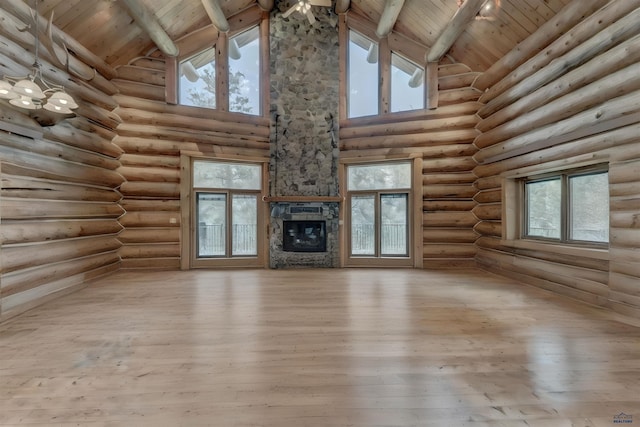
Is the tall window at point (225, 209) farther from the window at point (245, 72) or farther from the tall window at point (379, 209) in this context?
the tall window at point (379, 209)

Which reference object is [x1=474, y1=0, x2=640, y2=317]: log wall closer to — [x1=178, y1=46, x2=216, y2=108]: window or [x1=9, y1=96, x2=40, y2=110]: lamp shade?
[x1=178, y1=46, x2=216, y2=108]: window

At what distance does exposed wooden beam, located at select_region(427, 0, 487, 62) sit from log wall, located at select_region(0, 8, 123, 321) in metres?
6.51

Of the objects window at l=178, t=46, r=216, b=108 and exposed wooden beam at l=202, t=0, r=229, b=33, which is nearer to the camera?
exposed wooden beam at l=202, t=0, r=229, b=33

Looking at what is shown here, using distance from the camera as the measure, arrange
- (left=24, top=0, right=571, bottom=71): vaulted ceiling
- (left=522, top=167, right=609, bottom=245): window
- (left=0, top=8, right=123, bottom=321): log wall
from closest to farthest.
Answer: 1. (left=0, top=8, right=123, bottom=321): log wall
2. (left=522, top=167, right=609, bottom=245): window
3. (left=24, top=0, right=571, bottom=71): vaulted ceiling

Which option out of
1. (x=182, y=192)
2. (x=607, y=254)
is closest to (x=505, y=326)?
(x=607, y=254)

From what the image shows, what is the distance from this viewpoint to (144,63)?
19.1 ft

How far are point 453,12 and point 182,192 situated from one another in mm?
6490

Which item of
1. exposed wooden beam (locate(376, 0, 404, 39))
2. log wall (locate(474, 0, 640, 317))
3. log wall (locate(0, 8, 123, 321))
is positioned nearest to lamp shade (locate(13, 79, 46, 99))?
log wall (locate(0, 8, 123, 321))

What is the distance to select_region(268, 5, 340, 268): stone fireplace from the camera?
6.32 metres

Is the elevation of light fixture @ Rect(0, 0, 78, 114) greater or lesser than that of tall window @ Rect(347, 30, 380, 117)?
lesser

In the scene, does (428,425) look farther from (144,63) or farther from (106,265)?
(144,63)

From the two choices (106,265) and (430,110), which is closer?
(106,265)

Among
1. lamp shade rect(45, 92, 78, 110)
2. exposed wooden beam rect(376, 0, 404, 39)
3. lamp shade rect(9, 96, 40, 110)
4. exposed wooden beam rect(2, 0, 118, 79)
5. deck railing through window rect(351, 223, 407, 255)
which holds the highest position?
exposed wooden beam rect(376, 0, 404, 39)

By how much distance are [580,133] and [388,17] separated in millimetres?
4215
